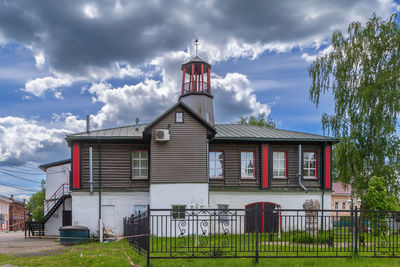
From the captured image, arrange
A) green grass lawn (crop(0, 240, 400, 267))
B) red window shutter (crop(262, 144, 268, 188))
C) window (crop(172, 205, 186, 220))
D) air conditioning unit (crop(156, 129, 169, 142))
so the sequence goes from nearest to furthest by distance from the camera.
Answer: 1. window (crop(172, 205, 186, 220))
2. green grass lawn (crop(0, 240, 400, 267))
3. air conditioning unit (crop(156, 129, 169, 142))
4. red window shutter (crop(262, 144, 268, 188))

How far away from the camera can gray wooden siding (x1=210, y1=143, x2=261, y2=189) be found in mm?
21891

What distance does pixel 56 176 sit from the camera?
29750 mm

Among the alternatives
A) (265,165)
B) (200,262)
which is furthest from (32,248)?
(265,165)

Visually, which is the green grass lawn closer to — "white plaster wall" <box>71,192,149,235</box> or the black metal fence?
the black metal fence

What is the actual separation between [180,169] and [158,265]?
368 inches

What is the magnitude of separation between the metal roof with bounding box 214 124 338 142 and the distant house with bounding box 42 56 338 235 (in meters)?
0.06

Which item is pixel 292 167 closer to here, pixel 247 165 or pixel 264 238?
pixel 247 165

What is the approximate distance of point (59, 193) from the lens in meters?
27.7

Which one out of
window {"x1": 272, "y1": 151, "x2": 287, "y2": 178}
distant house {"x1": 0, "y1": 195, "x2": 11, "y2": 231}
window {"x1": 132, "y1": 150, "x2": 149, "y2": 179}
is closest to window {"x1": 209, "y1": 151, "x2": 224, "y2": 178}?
window {"x1": 272, "y1": 151, "x2": 287, "y2": 178}

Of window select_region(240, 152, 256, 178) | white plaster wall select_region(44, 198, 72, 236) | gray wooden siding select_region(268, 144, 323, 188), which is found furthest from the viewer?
white plaster wall select_region(44, 198, 72, 236)

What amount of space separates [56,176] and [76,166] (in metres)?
10.1

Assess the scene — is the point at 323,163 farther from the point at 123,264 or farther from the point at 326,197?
the point at 123,264

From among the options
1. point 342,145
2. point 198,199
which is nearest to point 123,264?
point 198,199

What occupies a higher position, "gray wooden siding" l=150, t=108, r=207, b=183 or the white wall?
"gray wooden siding" l=150, t=108, r=207, b=183
